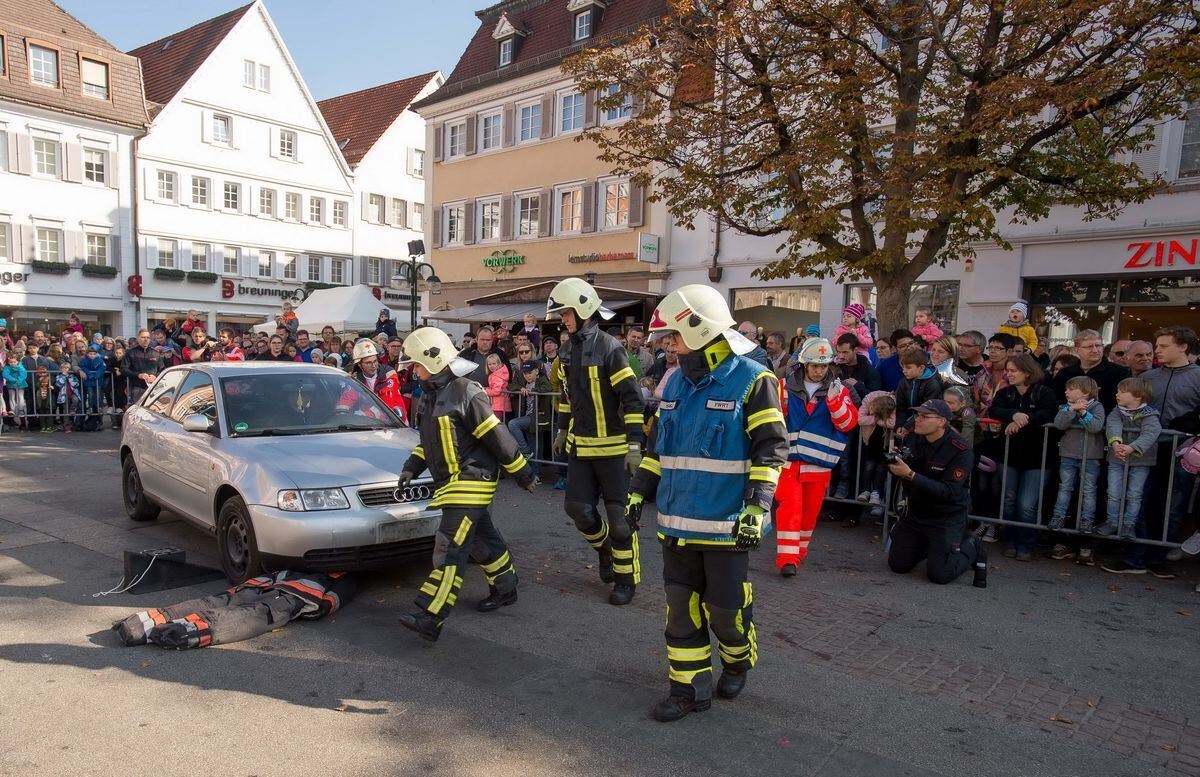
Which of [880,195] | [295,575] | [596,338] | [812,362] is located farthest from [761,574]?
[880,195]

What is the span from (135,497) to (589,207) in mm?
16769

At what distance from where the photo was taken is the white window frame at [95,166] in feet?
100

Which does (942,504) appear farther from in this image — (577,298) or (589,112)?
(589,112)

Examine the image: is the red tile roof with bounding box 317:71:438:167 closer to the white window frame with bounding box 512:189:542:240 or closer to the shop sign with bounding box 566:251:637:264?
the white window frame with bounding box 512:189:542:240

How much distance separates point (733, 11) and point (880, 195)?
10.8 ft

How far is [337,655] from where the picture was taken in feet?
14.8

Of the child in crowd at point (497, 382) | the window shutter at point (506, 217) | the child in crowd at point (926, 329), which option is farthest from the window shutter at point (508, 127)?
the child in crowd at point (926, 329)

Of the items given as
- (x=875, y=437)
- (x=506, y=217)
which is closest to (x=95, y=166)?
(x=506, y=217)

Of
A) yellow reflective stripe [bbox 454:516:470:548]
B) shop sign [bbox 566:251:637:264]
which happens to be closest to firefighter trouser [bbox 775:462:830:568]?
yellow reflective stripe [bbox 454:516:470:548]

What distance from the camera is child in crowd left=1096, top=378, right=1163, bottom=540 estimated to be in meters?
6.17

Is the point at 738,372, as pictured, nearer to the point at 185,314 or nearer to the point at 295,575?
the point at 295,575

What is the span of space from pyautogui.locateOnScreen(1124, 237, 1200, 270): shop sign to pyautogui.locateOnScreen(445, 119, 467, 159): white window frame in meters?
19.8

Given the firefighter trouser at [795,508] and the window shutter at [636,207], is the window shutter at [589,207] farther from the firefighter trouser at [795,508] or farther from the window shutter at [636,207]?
the firefighter trouser at [795,508]

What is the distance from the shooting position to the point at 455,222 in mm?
27375
